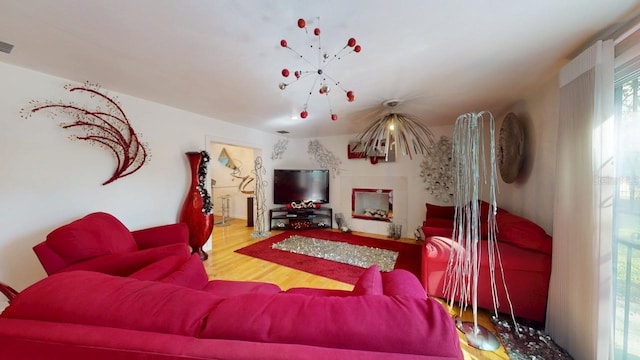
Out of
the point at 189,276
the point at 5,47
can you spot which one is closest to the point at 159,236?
the point at 189,276

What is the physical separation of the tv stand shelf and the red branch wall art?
8.71 feet

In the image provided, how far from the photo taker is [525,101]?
96.0 inches

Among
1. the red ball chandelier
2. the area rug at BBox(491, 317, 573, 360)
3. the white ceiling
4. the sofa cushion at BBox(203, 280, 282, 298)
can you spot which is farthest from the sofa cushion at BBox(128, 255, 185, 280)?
the area rug at BBox(491, 317, 573, 360)

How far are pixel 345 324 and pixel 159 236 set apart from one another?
241 centimetres

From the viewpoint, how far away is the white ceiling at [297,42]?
46.4 inches

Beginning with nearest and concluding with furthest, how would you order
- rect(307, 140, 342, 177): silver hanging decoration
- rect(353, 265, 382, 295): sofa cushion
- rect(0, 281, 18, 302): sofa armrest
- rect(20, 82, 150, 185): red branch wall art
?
rect(353, 265, 382, 295): sofa cushion < rect(0, 281, 18, 302): sofa armrest < rect(20, 82, 150, 185): red branch wall art < rect(307, 140, 342, 177): silver hanging decoration

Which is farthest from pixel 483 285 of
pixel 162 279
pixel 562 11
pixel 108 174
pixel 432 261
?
pixel 108 174

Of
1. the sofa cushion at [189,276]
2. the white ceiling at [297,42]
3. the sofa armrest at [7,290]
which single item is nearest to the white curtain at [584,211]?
the white ceiling at [297,42]

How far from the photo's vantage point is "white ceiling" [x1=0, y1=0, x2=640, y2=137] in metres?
1.18

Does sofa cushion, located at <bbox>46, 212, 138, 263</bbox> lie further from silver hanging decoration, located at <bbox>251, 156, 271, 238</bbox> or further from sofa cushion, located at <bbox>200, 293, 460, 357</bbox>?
silver hanging decoration, located at <bbox>251, 156, 271, 238</bbox>

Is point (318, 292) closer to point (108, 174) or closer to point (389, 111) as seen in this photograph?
point (389, 111)

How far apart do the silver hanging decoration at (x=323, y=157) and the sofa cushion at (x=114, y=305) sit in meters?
4.29

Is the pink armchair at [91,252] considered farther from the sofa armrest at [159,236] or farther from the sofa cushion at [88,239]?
the sofa armrest at [159,236]

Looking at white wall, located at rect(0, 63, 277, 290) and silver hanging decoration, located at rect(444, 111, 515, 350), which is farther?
white wall, located at rect(0, 63, 277, 290)
